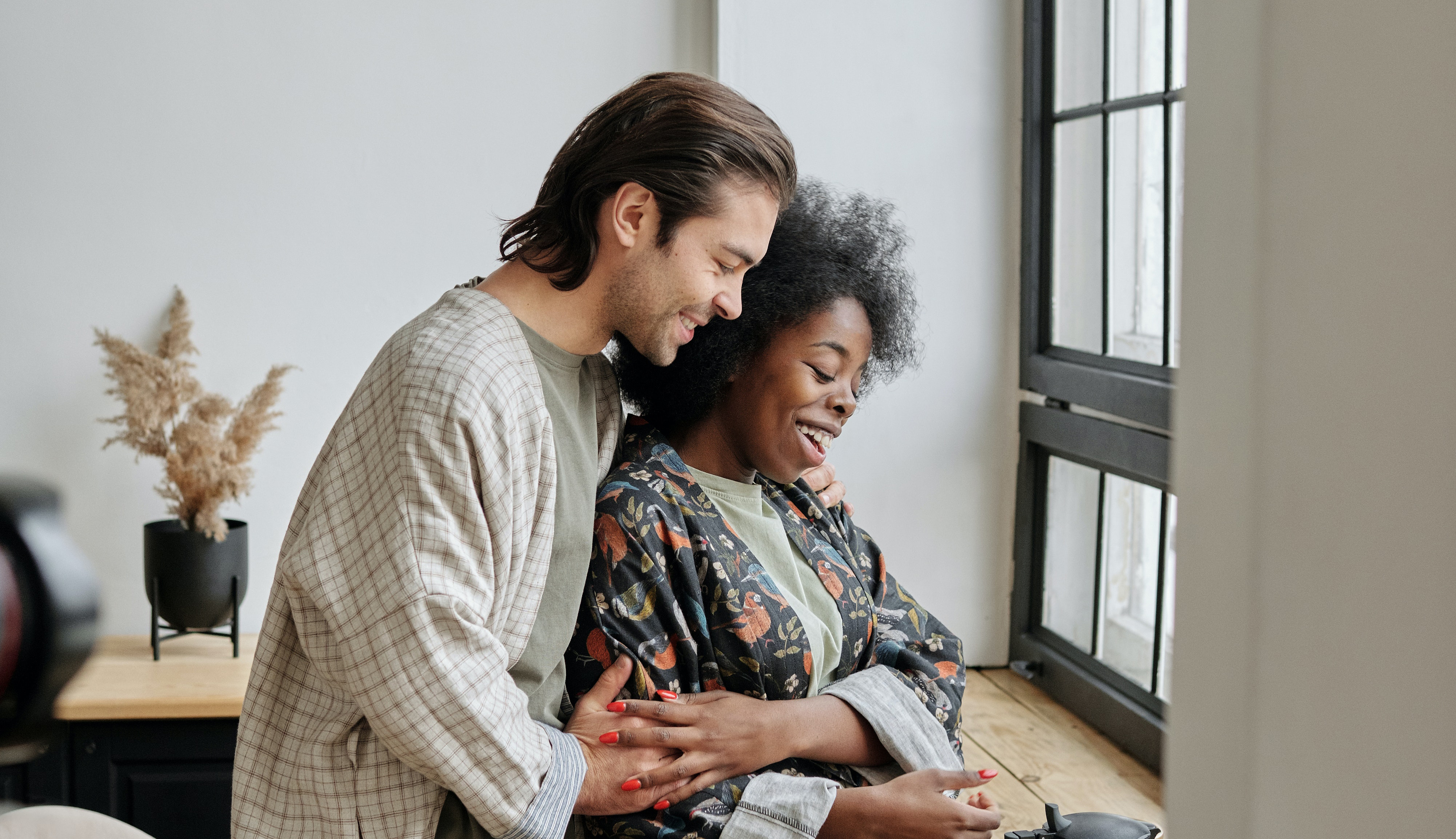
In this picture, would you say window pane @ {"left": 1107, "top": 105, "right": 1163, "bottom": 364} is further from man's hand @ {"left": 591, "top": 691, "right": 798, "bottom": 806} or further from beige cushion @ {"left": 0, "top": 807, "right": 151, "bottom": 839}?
beige cushion @ {"left": 0, "top": 807, "right": 151, "bottom": 839}

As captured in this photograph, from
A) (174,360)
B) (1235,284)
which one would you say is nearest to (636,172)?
(1235,284)

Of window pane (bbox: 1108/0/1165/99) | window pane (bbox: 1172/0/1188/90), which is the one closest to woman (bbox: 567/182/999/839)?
window pane (bbox: 1172/0/1188/90)

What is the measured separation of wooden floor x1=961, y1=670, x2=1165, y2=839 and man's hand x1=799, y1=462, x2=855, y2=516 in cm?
56

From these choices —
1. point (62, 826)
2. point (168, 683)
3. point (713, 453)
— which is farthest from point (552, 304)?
point (168, 683)

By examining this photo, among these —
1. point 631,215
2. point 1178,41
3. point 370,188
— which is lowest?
point 631,215

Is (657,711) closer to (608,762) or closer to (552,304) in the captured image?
(608,762)

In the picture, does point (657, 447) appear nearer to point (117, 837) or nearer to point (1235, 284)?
point (117, 837)

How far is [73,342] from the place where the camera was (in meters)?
2.54

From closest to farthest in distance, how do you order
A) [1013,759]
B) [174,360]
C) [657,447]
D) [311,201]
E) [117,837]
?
[117,837] → [657,447] → [1013,759] → [174,360] → [311,201]

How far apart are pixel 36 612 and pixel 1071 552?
2714mm

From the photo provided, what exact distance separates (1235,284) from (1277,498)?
0.03 m

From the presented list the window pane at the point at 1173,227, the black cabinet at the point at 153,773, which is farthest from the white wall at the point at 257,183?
the window pane at the point at 1173,227

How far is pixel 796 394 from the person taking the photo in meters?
1.38

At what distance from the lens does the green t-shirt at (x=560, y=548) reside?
1146 millimetres
